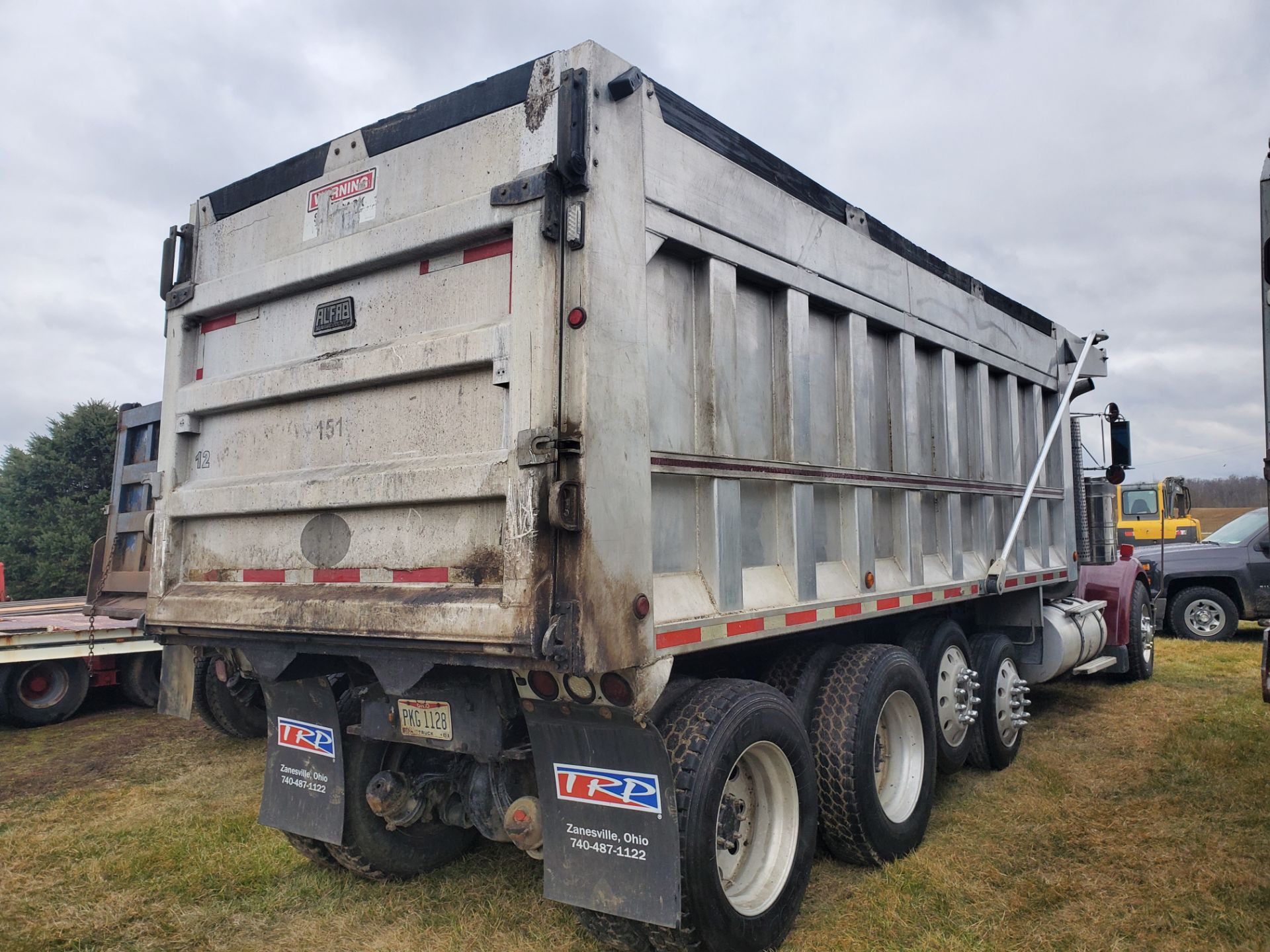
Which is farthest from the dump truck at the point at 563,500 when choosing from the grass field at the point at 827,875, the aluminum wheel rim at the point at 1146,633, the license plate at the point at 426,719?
the aluminum wheel rim at the point at 1146,633

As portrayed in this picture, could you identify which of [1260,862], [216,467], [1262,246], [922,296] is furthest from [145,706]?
[1262,246]

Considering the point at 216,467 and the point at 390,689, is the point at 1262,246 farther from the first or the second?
the point at 216,467

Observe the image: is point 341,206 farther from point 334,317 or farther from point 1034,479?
point 1034,479

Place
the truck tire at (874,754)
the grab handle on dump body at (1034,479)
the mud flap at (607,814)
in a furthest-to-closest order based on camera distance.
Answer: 1. the grab handle on dump body at (1034,479)
2. the truck tire at (874,754)
3. the mud flap at (607,814)

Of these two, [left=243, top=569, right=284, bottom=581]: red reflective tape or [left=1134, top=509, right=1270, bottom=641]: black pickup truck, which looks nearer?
[left=243, top=569, right=284, bottom=581]: red reflective tape

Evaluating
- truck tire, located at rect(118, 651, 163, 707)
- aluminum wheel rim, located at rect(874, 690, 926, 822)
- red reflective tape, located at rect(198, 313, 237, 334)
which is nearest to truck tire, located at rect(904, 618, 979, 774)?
aluminum wheel rim, located at rect(874, 690, 926, 822)

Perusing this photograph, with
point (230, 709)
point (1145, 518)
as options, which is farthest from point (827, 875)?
point (1145, 518)

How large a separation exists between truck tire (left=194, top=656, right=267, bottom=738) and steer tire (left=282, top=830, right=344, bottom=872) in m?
2.76

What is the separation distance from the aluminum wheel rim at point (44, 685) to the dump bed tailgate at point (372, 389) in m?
5.40

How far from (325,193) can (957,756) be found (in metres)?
4.76

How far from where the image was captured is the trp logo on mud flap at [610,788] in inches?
120

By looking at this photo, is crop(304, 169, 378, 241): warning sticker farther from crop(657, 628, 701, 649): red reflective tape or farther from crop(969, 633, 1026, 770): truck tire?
crop(969, 633, 1026, 770): truck tire

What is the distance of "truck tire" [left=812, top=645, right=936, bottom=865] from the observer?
13.4 feet

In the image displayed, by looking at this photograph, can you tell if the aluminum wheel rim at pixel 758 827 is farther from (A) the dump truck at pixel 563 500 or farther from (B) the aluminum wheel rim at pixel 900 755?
(B) the aluminum wheel rim at pixel 900 755
